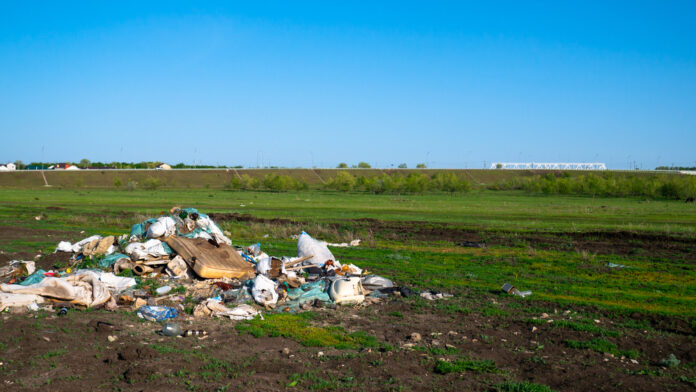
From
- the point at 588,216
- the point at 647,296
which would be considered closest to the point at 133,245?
the point at 647,296

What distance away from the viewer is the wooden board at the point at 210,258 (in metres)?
14.2

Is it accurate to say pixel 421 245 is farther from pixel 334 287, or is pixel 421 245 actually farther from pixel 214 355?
pixel 214 355

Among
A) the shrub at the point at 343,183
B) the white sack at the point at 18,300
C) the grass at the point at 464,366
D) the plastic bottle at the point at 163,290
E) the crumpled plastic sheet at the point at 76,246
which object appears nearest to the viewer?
the grass at the point at 464,366

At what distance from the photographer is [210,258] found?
14.6 m

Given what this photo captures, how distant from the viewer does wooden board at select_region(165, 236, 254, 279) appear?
1416cm

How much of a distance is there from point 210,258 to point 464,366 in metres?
8.43

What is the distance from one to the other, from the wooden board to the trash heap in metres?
0.03

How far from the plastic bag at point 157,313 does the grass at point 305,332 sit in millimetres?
1576

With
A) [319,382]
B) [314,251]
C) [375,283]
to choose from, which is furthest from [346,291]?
[319,382]

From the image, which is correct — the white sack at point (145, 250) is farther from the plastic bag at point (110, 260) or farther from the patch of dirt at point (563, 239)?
the patch of dirt at point (563, 239)

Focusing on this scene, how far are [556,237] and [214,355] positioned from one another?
24568 millimetres

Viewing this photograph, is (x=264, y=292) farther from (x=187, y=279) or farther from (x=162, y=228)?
(x=162, y=228)

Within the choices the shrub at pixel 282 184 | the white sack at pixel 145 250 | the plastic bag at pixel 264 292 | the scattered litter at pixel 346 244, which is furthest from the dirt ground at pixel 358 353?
the shrub at pixel 282 184

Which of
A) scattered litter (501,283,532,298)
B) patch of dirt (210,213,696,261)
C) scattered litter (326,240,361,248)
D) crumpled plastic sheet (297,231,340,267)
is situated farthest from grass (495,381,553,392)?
patch of dirt (210,213,696,261)
